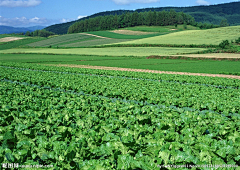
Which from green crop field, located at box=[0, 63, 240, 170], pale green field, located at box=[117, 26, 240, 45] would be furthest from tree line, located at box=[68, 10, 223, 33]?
green crop field, located at box=[0, 63, 240, 170]

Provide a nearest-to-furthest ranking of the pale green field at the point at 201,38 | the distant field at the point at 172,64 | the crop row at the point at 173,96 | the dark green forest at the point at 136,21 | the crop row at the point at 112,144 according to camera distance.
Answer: the crop row at the point at 112,144 < the crop row at the point at 173,96 < the distant field at the point at 172,64 < the pale green field at the point at 201,38 < the dark green forest at the point at 136,21

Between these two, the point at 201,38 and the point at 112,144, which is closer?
the point at 112,144

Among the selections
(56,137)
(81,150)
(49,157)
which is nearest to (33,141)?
(56,137)

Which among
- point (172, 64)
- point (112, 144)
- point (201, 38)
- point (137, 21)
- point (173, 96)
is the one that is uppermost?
point (137, 21)

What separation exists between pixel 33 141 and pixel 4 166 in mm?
1419

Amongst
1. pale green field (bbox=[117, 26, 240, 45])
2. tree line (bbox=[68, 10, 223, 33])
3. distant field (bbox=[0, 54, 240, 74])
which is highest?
tree line (bbox=[68, 10, 223, 33])

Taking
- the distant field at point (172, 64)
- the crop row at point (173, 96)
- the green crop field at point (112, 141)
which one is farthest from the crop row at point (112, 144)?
the distant field at point (172, 64)

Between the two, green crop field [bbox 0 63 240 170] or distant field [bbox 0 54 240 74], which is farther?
distant field [bbox 0 54 240 74]

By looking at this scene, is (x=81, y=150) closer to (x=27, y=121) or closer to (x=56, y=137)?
(x=56, y=137)

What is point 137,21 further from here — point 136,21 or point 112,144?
point 112,144

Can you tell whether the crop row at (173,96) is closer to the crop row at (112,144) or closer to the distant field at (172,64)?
the crop row at (112,144)

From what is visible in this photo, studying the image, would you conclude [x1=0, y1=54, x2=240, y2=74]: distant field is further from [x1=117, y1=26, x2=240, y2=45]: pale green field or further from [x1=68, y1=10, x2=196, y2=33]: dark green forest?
[x1=68, y1=10, x2=196, y2=33]: dark green forest

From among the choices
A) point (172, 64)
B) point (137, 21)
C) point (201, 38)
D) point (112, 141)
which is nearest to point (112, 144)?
point (112, 141)

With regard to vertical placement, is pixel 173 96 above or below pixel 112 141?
below
